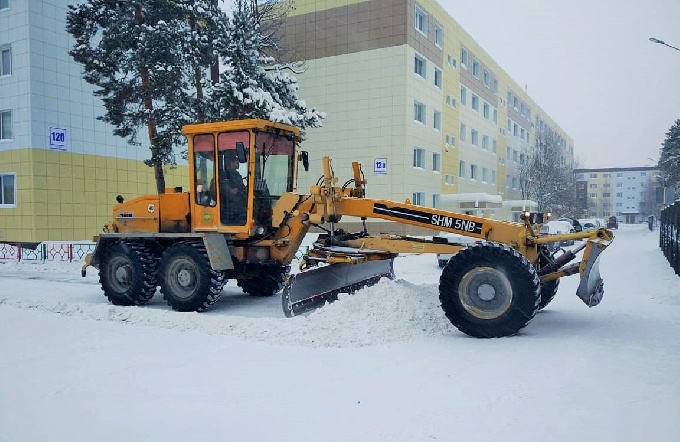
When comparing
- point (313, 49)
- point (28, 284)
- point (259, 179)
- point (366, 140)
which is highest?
point (313, 49)

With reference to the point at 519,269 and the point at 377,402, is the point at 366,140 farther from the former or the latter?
the point at 377,402

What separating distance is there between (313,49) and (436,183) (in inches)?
430

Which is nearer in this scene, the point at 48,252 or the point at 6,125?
the point at 48,252

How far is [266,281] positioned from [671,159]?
51.4 m

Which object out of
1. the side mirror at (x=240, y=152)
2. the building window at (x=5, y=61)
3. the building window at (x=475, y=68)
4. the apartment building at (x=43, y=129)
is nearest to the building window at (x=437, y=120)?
the building window at (x=475, y=68)

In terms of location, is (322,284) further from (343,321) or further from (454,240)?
(454,240)

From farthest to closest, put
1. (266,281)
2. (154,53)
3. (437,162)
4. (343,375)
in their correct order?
1. (437,162)
2. (154,53)
3. (266,281)
4. (343,375)

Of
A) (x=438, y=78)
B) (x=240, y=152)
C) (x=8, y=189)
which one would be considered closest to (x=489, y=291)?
(x=240, y=152)

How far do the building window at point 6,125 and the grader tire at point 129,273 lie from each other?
16.5 m

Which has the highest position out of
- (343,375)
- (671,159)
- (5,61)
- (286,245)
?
(5,61)

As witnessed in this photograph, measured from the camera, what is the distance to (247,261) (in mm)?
9539

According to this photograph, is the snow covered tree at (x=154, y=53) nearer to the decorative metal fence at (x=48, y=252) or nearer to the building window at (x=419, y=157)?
the decorative metal fence at (x=48, y=252)

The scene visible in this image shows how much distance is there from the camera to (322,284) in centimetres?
832

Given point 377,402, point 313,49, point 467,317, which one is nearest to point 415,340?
point 467,317
